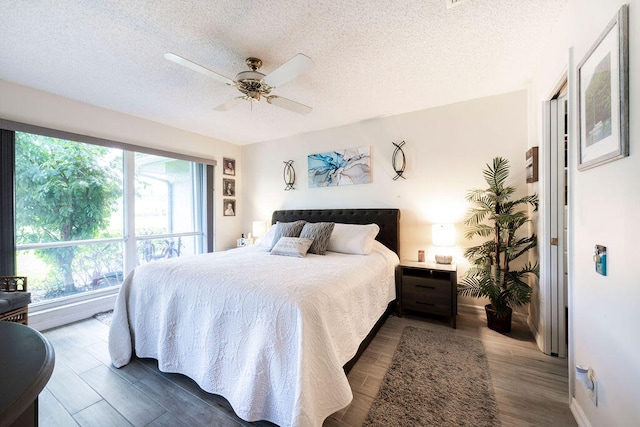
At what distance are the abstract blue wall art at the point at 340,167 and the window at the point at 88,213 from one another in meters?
2.12

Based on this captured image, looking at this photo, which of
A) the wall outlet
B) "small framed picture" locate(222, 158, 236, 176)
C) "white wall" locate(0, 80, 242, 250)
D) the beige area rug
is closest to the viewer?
the wall outlet

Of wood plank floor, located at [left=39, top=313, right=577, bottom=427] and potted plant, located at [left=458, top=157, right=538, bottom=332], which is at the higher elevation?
potted plant, located at [left=458, top=157, right=538, bottom=332]

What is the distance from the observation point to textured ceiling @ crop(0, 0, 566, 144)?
5.26ft

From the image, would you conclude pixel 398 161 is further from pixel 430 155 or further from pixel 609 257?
pixel 609 257

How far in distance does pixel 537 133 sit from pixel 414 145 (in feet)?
4.00

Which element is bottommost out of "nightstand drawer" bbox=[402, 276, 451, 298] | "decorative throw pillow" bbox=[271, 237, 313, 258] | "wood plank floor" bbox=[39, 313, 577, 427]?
"wood plank floor" bbox=[39, 313, 577, 427]

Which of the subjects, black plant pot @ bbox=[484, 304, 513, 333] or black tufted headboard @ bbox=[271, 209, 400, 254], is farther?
black tufted headboard @ bbox=[271, 209, 400, 254]

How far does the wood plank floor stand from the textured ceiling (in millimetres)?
2533

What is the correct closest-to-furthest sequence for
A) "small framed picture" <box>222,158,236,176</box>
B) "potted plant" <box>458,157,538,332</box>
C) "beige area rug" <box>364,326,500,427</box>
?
1. "beige area rug" <box>364,326,500,427</box>
2. "potted plant" <box>458,157,538,332</box>
3. "small framed picture" <box>222,158,236,176</box>

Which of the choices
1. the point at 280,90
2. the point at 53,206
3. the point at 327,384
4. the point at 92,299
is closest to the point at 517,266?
the point at 327,384

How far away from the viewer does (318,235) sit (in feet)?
9.64

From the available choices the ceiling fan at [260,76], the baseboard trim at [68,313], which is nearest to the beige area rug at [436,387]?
the ceiling fan at [260,76]

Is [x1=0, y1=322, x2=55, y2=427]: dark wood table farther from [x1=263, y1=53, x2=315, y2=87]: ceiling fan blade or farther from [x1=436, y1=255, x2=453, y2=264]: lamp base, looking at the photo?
[x1=436, y1=255, x2=453, y2=264]: lamp base

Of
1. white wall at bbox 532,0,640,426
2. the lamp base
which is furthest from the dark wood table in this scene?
the lamp base
